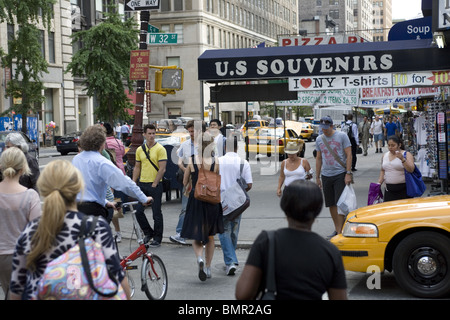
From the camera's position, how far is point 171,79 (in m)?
16.4

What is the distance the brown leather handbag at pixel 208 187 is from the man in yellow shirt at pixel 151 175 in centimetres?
242

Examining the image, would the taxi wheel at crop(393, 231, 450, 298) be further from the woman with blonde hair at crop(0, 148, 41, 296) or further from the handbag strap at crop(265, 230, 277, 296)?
the handbag strap at crop(265, 230, 277, 296)

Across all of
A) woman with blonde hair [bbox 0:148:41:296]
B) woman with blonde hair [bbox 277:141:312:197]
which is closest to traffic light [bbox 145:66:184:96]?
woman with blonde hair [bbox 277:141:312:197]

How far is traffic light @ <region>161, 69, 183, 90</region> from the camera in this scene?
16.3 meters

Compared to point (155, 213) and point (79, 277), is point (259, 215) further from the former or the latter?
point (79, 277)

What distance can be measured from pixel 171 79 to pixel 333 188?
265 inches

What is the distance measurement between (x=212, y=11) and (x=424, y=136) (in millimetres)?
62594

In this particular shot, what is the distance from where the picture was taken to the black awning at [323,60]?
1493 centimetres

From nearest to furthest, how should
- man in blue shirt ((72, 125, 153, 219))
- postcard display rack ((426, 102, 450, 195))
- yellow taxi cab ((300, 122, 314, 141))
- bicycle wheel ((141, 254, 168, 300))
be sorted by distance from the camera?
1. man in blue shirt ((72, 125, 153, 219))
2. bicycle wheel ((141, 254, 168, 300))
3. postcard display rack ((426, 102, 450, 195))
4. yellow taxi cab ((300, 122, 314, 141))

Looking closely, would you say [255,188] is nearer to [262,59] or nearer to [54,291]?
[262,59]

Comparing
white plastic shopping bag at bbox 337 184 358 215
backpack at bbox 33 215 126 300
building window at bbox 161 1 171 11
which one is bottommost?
white plastic shopping bag at bbox 337 184 358 215

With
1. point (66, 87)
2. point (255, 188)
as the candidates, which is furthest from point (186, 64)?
point (255, 188)

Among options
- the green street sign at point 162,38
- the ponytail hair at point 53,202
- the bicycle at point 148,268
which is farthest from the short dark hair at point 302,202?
the green street sign at point 162,38

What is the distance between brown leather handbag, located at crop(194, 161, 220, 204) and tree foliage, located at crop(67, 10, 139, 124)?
28443 mm
